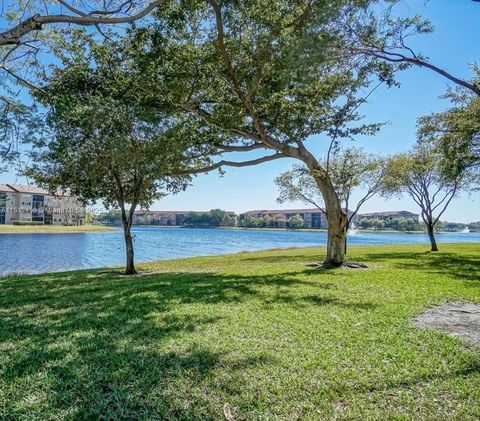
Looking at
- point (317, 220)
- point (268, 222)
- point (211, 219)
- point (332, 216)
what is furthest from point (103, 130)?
point (317, 220)

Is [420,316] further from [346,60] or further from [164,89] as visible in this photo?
[164,89]

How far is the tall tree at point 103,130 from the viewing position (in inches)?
382

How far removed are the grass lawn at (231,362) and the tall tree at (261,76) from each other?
490 cm

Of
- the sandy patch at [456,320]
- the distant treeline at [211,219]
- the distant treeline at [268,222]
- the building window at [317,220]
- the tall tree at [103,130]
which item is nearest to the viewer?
the sandy patch at [456,320]

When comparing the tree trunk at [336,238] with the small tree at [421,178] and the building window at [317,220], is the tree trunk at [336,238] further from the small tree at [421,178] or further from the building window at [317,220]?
the building window at [317,220]

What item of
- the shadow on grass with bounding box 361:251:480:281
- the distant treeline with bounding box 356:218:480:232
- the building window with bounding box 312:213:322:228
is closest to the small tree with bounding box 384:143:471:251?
the shadow on grass with bounding box 361:251:480:281

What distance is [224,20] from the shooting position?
8469mm

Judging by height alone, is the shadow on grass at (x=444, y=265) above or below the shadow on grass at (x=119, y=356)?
below

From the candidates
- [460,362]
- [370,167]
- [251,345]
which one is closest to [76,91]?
[251,345]

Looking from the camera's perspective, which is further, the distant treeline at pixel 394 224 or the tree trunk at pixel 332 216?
the distant treeline at pixel 394 224

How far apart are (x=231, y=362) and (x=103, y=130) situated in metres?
9.12

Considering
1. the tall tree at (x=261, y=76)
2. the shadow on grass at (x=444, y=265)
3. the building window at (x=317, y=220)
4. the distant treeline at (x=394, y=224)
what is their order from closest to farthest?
1. the tall tree at (x=261, y=76)
2. the shadow on grass at (x=444, y=265)
3. the distant treeline at (x=394, y=224)
4. the building window at (x=317, y=220)

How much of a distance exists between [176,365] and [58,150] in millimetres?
8922

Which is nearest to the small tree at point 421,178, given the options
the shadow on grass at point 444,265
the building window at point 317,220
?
the shadow on grass at point 444,265
